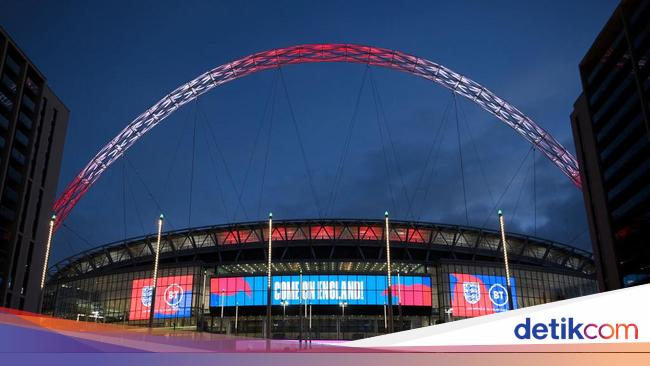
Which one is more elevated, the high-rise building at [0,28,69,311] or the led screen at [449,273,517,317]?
the high-rise building at [0,28,69,311]

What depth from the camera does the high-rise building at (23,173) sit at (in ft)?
290

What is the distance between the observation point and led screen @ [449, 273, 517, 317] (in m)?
100

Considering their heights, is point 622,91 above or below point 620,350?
above

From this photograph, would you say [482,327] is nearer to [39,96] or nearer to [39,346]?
[39,346]

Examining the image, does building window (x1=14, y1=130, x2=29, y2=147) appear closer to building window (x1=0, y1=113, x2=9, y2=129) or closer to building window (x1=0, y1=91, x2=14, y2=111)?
building window (x1=0, y1=113, x2=9, y2=129)

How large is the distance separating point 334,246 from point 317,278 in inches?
504

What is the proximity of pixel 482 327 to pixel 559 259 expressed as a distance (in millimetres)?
118048

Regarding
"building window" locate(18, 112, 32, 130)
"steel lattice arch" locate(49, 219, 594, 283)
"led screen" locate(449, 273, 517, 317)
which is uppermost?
"building window" locate(18, 112, 32, 130)

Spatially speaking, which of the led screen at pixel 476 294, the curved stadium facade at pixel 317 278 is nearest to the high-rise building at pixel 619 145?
the led screen at pixel 476 294

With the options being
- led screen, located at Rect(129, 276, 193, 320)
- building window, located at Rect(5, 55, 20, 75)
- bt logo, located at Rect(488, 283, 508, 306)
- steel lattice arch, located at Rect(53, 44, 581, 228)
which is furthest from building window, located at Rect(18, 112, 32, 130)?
bt logo, located at Rect(488, 283, 508, 306)

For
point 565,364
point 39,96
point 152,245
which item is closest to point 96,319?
point 152,245

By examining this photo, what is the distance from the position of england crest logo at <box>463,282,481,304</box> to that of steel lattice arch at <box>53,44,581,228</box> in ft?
98.1

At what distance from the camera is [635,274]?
277 feet

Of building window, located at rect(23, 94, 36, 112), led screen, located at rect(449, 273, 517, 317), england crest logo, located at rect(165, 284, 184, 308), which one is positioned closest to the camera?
building window, located at rect(23, 94, 36, 112)
